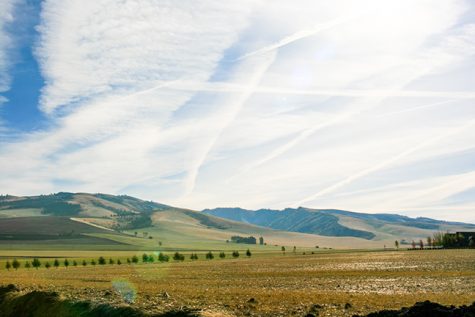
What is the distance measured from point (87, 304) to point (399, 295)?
939 inches

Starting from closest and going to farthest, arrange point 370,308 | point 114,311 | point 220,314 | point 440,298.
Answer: point 220,314 < point 114,311 < point 370,308 < point 440,298

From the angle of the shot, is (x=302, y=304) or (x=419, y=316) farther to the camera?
(x=302, y=304)

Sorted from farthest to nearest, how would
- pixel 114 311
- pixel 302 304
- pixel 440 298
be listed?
1. pixel 440 298
2. pixel 302 304
3. pixel 114 311

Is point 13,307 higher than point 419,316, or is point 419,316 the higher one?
point 419,316

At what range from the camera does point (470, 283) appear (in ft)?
155

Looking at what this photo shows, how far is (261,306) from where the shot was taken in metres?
30.2

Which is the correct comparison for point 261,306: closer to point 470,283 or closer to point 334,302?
point 334,302

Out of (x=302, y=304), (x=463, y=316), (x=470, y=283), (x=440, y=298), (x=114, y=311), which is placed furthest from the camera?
(x=470, y=283)

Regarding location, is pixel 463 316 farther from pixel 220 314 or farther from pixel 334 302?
pixel 334 302

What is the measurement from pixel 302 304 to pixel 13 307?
2196 centimetres

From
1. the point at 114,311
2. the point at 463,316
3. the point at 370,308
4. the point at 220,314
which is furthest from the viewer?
the point at 370,308

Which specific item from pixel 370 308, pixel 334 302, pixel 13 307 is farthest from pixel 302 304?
pixel 13 307

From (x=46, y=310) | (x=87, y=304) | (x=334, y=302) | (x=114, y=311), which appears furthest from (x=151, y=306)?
(x=334, y=302)

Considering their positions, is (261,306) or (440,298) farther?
(440,298)
